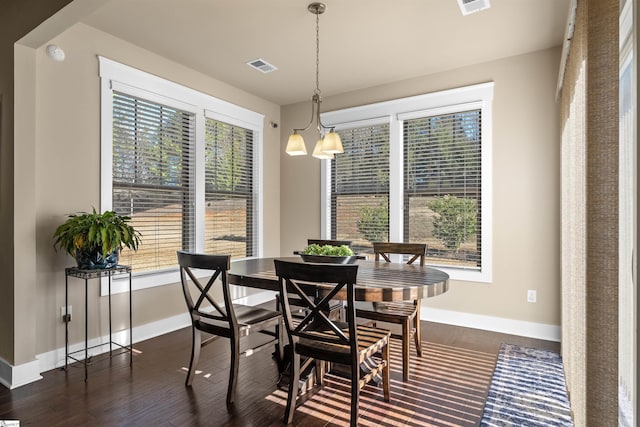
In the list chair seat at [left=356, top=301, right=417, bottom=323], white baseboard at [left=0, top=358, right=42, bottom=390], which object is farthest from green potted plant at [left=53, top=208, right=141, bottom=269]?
chair seat at [left=356, top=301, right=417, bottom=323]

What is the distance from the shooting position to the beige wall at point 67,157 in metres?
2.86

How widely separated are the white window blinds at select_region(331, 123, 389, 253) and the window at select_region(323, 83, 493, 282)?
0.04ft

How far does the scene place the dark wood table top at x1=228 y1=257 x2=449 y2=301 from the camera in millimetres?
2051

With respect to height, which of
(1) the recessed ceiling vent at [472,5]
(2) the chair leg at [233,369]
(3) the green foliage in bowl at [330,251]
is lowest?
(2) the chair leg at [233,369]

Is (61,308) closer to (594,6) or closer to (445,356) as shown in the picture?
(445,356)

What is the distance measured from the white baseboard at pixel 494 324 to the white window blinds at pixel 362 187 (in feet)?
3.57

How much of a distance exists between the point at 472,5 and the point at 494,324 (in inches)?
121

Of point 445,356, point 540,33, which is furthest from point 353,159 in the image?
point 445,356

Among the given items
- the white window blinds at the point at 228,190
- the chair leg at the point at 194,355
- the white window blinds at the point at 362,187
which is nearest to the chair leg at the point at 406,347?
the chair leg at the point at 194,355

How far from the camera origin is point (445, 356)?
124 inches

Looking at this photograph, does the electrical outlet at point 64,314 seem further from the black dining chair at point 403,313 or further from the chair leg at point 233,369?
the black dining chair at point 403,313

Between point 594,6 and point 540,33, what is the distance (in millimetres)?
2149

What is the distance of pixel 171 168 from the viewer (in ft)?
12.8

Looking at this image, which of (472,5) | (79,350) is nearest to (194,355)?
(79,350)
